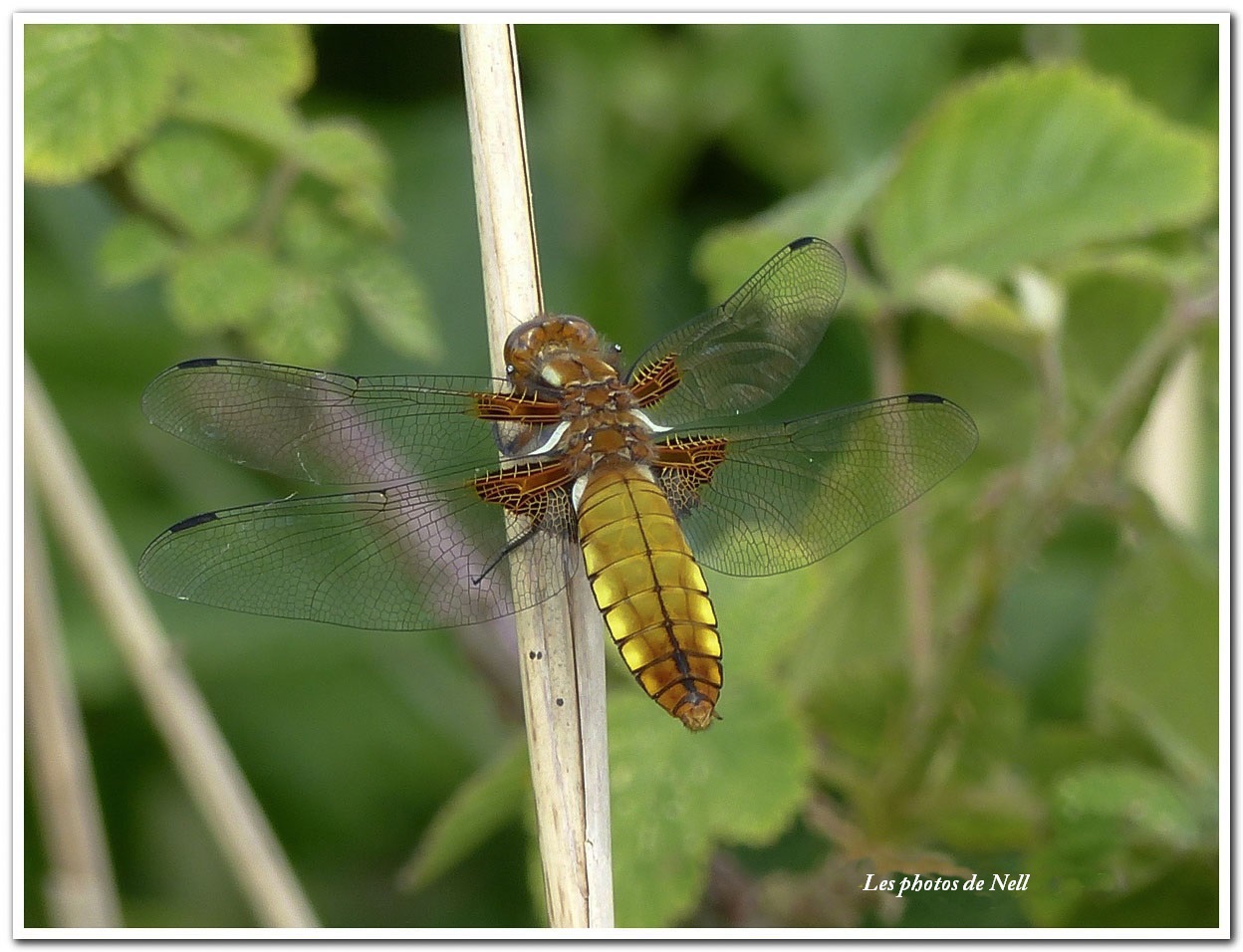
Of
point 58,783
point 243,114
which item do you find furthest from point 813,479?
point 58,783

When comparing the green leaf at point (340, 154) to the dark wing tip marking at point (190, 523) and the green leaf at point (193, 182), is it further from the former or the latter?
the dark wing tip marking at point (190, 523)

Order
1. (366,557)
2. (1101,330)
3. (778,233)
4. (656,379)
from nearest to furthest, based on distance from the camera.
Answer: (366,557), (656,379), (778,233), (1101,330)

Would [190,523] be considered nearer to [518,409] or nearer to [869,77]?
[518,409]

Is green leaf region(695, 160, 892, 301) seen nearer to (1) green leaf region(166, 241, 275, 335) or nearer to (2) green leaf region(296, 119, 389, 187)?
(2) green leaf region(296, 119, 389, 187)

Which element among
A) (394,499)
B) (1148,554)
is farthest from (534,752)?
(1148,554)
